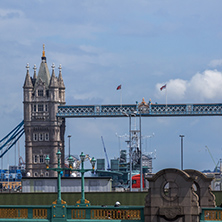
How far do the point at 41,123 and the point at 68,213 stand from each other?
446 ft

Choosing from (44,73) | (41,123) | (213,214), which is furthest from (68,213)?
(44,73)

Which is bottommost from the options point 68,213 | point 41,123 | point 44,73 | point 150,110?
point 68,213

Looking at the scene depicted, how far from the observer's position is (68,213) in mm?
38250

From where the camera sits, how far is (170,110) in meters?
167

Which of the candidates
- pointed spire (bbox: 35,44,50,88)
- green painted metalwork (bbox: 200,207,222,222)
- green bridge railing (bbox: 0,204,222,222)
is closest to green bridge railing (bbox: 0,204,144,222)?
green bridge railing (bbox: 0,204,222,222)

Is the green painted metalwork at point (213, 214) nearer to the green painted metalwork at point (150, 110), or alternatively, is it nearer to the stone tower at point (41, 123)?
the green painted metalwork at point (150, 110)

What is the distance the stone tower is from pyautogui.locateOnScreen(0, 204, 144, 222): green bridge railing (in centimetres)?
12754

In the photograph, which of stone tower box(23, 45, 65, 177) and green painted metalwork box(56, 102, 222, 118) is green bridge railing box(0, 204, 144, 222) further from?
stone tower box(23, 45, 65, 177)

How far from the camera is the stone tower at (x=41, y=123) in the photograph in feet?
561

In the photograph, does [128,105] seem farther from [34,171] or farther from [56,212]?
[56,212]

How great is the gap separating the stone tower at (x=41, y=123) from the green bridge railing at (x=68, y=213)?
5021 inches

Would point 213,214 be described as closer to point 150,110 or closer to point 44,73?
point 150,110

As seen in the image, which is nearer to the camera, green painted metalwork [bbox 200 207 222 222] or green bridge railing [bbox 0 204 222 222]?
green painted metalwork [bbox 200 207 222 222]

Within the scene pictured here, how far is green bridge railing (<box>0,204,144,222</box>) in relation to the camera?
3725 centimetres
